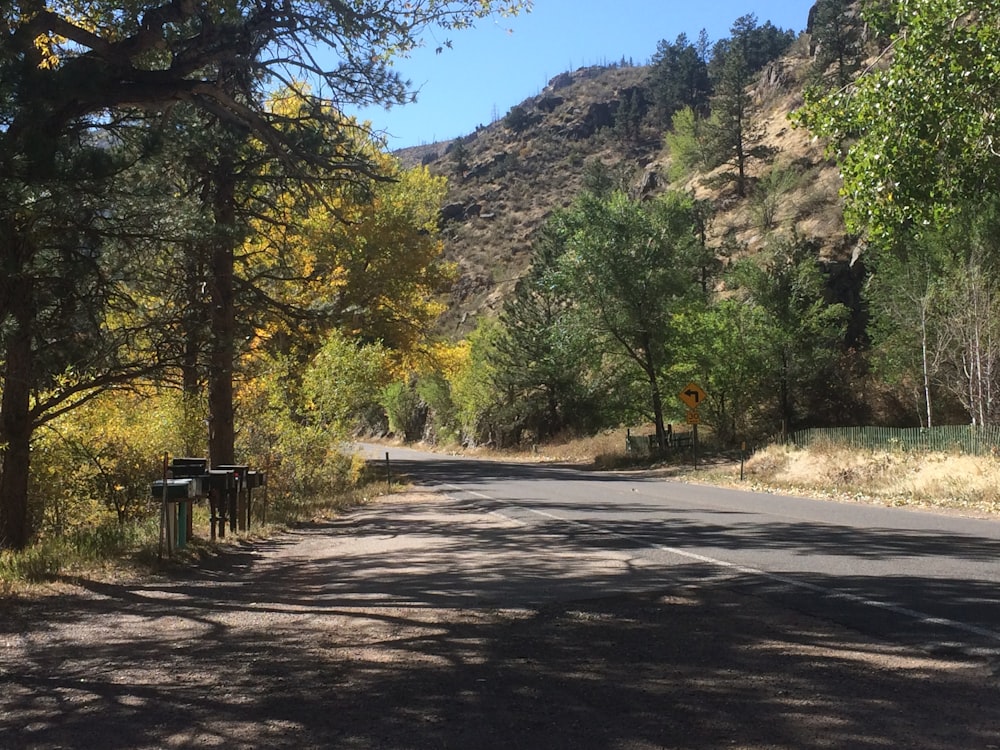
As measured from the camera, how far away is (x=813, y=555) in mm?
9820

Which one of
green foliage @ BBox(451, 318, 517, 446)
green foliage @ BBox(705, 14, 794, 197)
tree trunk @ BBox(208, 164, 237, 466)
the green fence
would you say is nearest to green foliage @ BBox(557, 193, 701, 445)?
the green fence

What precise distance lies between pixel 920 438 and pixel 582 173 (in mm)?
74472

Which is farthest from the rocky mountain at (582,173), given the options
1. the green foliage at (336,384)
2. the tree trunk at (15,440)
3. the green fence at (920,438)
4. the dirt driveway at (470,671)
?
the dirt driveway at (470,671)

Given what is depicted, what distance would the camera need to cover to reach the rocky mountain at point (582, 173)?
56750 mm

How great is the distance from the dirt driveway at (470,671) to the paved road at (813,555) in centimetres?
26

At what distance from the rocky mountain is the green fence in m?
17.4

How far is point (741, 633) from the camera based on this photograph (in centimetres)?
625

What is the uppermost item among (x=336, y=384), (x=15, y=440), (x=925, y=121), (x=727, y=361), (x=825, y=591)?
(x=925, y=121)

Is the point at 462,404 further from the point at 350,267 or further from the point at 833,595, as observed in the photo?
the point at 833,595

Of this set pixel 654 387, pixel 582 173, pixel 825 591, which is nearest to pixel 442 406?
pixel 654 387

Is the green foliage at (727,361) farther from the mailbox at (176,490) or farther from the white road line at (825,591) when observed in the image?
the mailbox at (176,490)

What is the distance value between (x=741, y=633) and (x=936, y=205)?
9.39m

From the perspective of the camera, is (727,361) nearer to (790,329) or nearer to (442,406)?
(790,329)

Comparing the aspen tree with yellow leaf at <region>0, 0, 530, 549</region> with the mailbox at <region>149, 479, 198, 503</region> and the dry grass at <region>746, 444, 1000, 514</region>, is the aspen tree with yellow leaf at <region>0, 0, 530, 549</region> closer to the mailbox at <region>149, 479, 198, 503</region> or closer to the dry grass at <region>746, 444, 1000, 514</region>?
the mailbox at <region>149, 479, 198, 503</region>
